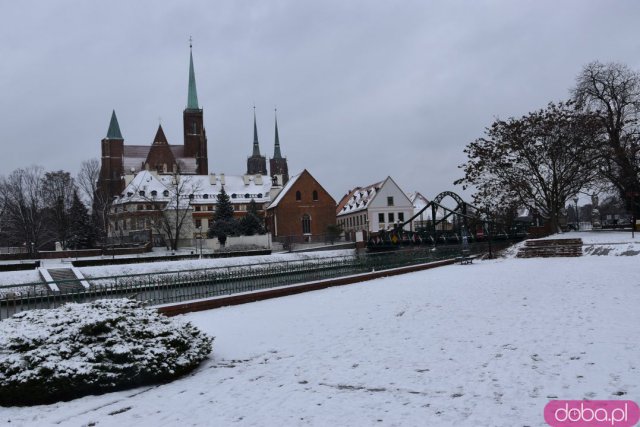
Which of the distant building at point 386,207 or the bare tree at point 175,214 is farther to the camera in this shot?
the distant building at point 386,207

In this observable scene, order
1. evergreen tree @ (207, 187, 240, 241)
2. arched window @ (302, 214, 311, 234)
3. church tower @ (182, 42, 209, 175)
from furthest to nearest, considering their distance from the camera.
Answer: church tower @ (182, 42, 209, 175)
arched window @ (302, 214, 311, 234)
evergreen tree @ (207, 187, 240, 241)

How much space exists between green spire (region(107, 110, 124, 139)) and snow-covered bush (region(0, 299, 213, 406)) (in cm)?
10321

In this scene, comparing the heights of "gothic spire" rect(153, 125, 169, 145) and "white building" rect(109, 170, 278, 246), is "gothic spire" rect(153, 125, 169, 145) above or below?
above

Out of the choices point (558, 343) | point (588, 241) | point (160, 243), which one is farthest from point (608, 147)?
point (160, 243)

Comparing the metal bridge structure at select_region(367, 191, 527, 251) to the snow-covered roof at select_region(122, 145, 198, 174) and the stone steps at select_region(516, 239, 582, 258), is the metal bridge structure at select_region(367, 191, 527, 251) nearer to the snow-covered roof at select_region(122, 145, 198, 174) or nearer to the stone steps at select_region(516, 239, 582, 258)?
the stone steps at select_region(516, 239, 582, 258)

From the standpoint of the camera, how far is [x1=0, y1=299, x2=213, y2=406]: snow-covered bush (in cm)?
665

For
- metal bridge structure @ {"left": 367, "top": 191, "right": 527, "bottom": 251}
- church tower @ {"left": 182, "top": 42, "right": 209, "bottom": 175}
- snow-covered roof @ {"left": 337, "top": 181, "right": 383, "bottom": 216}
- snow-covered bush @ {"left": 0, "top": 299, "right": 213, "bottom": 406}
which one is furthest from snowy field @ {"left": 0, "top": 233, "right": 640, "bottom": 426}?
church tower @ {"left": 182, "top": 42, "right": 209, "bottom": 175}

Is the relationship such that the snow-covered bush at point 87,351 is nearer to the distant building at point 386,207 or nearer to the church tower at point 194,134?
the distant building at point 386,207

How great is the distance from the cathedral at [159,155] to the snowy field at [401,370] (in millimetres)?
85032

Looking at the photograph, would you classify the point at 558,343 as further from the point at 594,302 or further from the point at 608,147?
the point at 608,147

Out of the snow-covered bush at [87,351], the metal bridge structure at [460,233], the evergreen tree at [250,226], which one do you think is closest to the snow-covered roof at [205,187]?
the evergreen tree at [250,226]

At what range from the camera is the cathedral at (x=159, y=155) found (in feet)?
332

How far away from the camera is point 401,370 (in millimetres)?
7199

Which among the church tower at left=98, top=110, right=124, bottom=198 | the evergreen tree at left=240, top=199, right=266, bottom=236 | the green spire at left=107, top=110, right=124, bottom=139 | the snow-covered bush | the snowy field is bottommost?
the snowy field
